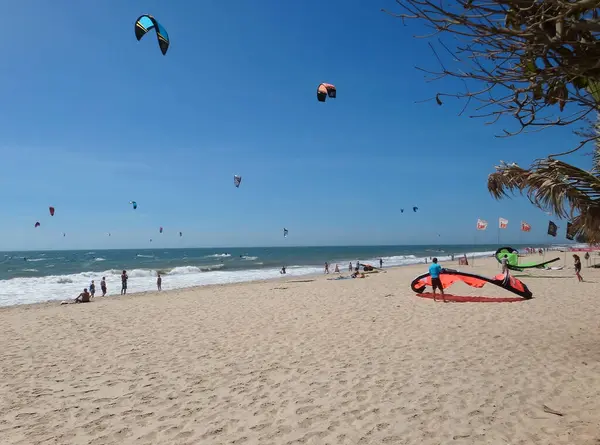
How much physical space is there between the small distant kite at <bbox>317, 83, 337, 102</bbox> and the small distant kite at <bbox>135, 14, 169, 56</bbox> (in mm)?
3379

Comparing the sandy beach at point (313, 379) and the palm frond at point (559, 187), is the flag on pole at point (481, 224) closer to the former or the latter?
the sandy beach at point (313, 379)

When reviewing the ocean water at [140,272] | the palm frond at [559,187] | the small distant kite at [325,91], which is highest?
the small distant kite at [325,91]

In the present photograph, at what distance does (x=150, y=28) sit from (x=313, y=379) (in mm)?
6847

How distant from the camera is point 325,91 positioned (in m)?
9.62

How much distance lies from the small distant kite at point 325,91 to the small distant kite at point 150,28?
11.1ft

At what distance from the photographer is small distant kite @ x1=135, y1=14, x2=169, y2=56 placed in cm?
658

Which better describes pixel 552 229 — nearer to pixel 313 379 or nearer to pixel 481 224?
pixel 481 224

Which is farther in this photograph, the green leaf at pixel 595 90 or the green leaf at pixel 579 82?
the green leaf at pixel 595 90

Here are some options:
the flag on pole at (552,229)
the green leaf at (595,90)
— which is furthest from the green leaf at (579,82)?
the flag on pole at (552,229)

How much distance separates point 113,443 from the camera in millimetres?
3896

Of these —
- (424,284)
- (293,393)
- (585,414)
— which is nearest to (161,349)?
(293,393)

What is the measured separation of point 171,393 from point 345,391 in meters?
2.31

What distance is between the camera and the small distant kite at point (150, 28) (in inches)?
259

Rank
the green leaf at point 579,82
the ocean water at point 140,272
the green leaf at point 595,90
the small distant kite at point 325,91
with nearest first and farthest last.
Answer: the green leaf at point 579,82
the green leaf at point 595,90
the small distant kite at point 325,91
the ocean water at point 140,272
